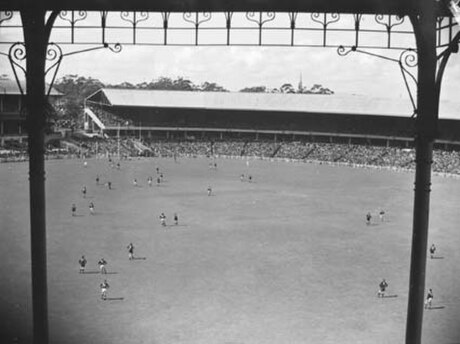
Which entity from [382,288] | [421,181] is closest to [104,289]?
[382,288]

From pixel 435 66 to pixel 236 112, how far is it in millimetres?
77759

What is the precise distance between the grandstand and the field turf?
103ft

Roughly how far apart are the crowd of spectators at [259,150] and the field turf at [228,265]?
882 inches

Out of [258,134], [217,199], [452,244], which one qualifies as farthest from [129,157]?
[452,244]

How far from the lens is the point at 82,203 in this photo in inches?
1510

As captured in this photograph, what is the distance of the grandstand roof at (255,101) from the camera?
76.4m

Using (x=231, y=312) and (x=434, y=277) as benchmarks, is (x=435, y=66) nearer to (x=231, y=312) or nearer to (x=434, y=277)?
(x=231, y=312)

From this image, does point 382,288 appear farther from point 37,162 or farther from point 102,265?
point 37,162

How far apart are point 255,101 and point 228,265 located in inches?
2460

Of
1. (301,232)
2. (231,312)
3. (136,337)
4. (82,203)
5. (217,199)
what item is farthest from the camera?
(217,199)

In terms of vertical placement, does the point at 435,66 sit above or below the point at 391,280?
above

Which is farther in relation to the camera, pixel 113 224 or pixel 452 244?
pixel 113 224

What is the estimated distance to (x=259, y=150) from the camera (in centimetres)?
7975

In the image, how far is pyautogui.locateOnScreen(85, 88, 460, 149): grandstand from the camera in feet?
255
